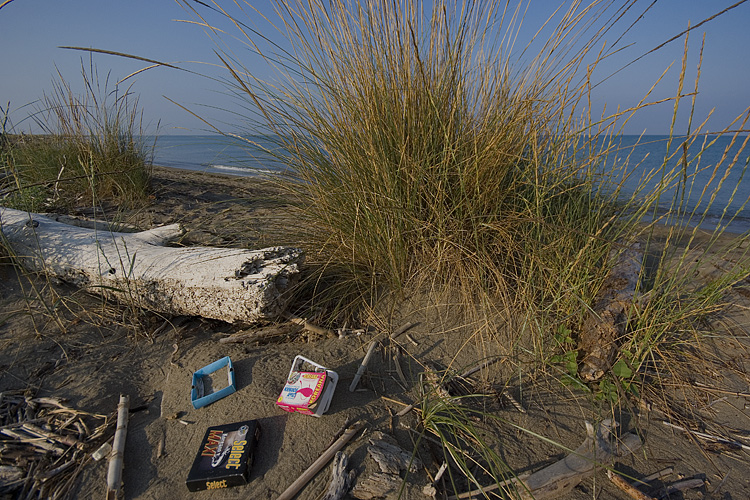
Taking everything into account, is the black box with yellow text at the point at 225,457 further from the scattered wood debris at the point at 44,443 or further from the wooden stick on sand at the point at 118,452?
the scattered wood debris at the point at 44,443

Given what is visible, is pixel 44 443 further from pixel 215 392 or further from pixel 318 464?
pixel 318 464

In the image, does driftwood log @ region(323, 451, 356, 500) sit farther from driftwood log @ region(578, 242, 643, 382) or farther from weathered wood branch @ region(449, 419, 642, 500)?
driftwood log @ region(578, 242, 643, 382)

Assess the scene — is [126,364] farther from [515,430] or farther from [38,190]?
[38,190]

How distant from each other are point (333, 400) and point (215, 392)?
50cm

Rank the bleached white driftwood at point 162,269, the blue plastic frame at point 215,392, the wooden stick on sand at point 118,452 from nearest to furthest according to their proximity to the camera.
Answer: the wooden stick on sand at point 118,452 < the blue plastic frame at point 215,392 < the bleached white driftwood at point 162,269

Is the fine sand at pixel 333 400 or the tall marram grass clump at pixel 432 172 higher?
the tall marram grass clump at pixel 432 172

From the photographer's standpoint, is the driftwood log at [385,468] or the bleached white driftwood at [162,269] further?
the bleached white driftwood at [162,269]

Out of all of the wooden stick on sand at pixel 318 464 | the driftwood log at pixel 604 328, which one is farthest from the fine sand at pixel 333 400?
the driftwood log at pixel 604 328

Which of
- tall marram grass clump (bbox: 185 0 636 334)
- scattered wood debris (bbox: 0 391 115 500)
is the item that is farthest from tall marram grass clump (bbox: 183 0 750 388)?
scattered wood debris (bbox: 0 391 115 500)

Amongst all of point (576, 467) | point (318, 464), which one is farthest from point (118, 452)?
point (576, 467)

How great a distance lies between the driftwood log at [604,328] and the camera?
70.3 inches

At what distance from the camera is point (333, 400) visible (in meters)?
1.71

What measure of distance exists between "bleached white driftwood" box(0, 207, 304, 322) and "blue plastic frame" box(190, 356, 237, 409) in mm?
235

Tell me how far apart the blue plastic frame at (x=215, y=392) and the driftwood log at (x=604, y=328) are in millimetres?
1545
